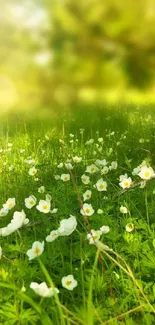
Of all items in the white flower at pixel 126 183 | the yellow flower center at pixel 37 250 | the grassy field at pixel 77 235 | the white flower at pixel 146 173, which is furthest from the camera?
the white flower at pixel 126 183

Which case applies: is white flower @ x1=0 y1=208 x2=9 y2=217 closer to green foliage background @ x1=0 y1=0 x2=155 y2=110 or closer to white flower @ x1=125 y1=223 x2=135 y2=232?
white flower @ x1=125 y1=223 x2=135 y2=232

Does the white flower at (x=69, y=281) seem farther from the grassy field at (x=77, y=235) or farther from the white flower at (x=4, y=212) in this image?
the white flower at (x=4, y=212)

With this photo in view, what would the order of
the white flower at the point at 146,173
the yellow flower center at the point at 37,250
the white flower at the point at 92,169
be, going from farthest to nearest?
1. the white flower at the point at 92,169
2. the white flower at the point at 146,173
3. the yellow flower center at the point at 37,250

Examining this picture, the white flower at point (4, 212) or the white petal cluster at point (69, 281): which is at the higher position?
the white flower at point (4, 212)

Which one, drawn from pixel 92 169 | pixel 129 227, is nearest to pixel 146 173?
pixel 129 227

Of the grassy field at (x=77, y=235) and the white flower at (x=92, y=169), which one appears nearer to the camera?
the grassy field at (x=77, y=235)

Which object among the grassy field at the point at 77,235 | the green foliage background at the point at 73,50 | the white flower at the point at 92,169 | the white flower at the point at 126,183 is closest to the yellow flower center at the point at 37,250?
the grassy field at the point at 77,235

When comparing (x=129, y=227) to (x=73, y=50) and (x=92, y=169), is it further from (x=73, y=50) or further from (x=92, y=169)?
(x=73, y=50)

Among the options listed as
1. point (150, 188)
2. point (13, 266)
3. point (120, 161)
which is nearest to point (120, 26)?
point (13, 266)
